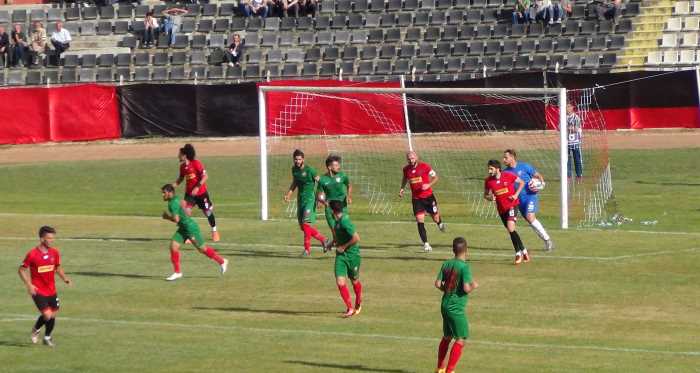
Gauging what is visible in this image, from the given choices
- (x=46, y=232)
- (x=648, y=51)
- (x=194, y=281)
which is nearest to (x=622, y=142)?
(x=648, y=51)

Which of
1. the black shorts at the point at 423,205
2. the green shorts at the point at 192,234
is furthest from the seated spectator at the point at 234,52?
the green shorts at the point at 192,234

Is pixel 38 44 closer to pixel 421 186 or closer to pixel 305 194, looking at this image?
pixel 305 194

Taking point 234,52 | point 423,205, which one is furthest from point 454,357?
point 234,52

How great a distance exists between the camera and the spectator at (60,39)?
56469 mm

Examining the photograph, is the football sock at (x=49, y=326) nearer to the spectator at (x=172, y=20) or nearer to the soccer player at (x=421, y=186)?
the soccer player at (x=421, y=186)

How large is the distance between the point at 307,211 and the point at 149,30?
31.1 meters

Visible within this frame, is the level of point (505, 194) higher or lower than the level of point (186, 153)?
lower

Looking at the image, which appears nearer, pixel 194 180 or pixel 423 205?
pixel 423 205

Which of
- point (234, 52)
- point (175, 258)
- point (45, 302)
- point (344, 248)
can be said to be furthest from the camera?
point (234, 52)

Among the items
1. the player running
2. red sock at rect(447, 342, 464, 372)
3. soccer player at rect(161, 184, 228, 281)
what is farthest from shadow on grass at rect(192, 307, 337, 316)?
red sock at rect(447, 342, 464, 372)

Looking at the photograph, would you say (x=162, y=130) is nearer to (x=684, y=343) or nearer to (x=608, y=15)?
(x=608, y=15)

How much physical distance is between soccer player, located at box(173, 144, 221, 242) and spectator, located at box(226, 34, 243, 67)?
83.9 ft

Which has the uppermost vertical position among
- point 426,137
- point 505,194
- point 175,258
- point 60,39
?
point 60,39

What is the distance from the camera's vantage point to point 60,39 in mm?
56656
